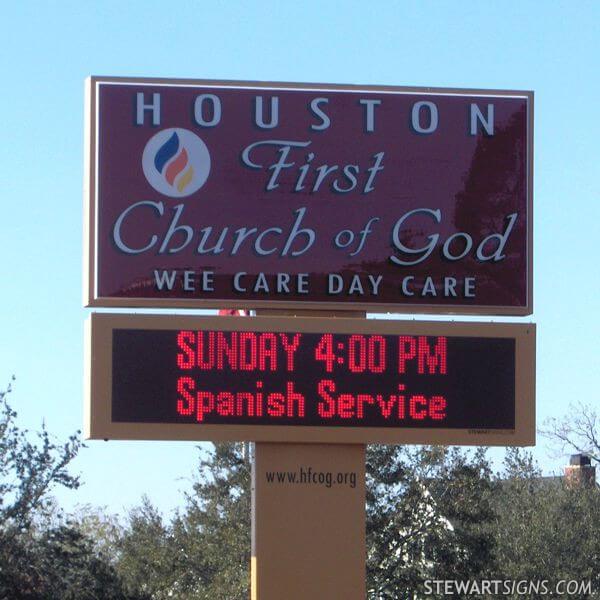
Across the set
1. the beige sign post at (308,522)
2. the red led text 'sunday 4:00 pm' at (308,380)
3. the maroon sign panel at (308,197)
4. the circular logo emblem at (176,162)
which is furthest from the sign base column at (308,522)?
the circular logo emblem at (176,162)

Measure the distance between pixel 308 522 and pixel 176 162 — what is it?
3596mm

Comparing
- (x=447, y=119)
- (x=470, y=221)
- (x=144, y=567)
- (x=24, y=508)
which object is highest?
(x=447, y=119)

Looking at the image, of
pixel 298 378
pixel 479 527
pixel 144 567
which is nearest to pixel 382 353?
pixel 298 378

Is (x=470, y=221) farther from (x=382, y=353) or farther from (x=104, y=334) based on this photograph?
(x=104, y=334)

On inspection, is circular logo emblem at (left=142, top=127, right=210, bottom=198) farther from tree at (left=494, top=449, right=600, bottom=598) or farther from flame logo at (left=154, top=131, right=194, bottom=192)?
tree at (left=494, top=449, right=600, bottom=598)

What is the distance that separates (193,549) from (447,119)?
17.5 metres

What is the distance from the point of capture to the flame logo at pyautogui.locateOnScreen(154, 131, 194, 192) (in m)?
14.9

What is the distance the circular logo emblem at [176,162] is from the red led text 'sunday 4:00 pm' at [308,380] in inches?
61.7

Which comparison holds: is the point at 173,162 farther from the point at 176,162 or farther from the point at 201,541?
the point at 201,541

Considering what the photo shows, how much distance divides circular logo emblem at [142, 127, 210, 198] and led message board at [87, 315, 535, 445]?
1446 mm

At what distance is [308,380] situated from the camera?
14.2 meters

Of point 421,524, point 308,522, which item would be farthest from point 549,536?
point 308,522

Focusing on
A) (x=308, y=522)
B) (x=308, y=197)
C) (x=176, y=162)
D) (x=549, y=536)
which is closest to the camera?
(x=308, y=522)

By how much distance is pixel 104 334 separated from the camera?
46.6 feet
